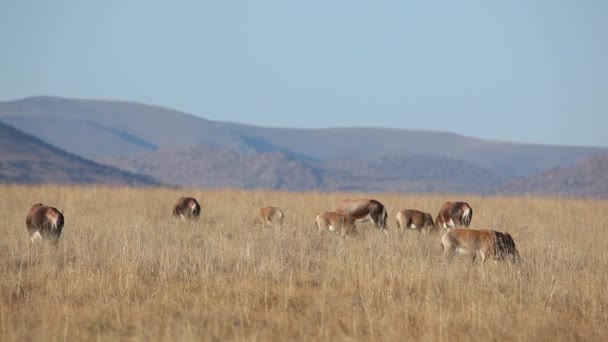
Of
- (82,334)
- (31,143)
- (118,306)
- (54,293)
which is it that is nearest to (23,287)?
(54,293)

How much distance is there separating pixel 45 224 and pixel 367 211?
743 centimetres

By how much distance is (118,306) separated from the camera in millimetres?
10102

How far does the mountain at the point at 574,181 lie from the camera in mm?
89512

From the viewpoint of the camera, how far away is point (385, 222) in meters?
19.8

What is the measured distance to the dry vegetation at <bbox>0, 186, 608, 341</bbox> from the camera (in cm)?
935

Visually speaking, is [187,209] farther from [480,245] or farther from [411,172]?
[411,172]

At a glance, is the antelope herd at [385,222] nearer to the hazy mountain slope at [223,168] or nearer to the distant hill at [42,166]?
the distant hill at [42,166]

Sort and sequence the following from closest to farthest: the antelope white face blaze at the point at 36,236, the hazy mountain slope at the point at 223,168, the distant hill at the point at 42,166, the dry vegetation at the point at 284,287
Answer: the dry vegetation at the point at 284,287, the antelope white face blaze at the point at 36,236, the distant hill at the point at 42,166, the hazy mountain slope at the point at 223,168

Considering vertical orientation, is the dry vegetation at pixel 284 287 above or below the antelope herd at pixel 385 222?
below

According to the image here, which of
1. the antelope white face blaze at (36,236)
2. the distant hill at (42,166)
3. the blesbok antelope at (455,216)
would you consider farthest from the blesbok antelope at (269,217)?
the distant hill at (42,166)

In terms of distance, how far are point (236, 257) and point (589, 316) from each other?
202 inches

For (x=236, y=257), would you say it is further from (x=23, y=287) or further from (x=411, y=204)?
(x=411, y=204)

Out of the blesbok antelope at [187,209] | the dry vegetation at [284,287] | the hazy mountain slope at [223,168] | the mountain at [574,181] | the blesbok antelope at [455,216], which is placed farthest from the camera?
the hazy mountain slope at [223,168]

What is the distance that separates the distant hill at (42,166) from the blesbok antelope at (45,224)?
67.5 meters
